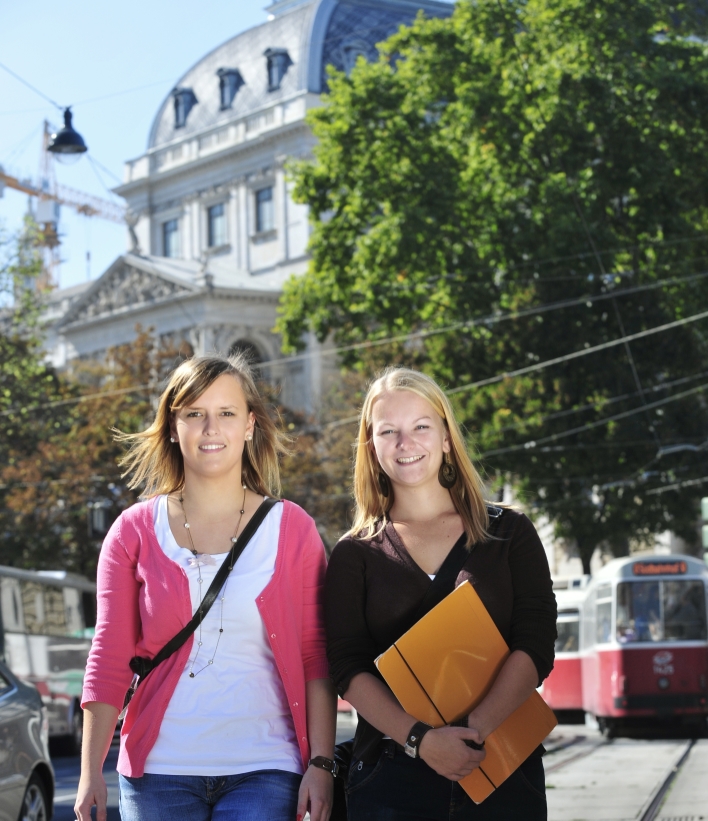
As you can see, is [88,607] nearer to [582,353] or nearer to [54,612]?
[54,612]

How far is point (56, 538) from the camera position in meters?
41.6

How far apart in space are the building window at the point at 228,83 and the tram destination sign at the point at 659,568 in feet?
187

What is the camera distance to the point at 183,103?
7956 cm

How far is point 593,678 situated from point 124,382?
76.3ft

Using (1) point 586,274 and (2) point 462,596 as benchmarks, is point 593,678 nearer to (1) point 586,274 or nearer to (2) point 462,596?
(1) point 586,274

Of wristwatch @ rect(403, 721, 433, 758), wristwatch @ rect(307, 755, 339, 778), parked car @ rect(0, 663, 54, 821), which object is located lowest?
parked car @ rect(0, 663, 54, 821)

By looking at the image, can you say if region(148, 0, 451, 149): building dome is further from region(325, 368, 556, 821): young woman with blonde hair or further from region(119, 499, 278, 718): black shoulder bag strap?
region(119, 499, 278, 718): black shoulder bag strap

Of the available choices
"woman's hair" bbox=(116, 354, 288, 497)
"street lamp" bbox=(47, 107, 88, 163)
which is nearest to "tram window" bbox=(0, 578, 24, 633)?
"street lamp" bbox=(47, 107, 88, 163)

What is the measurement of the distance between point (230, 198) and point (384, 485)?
72756 mm

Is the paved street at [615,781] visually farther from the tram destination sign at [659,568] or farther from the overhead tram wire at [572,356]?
the overhead tram wire at [572,356]

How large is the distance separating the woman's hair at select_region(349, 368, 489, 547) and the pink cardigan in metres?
0.18

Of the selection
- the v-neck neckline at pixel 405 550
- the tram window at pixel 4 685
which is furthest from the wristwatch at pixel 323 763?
the tram window at pixel 4 685

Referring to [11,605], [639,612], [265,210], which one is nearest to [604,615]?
[639,612]

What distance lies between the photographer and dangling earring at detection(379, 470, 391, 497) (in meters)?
4.24
